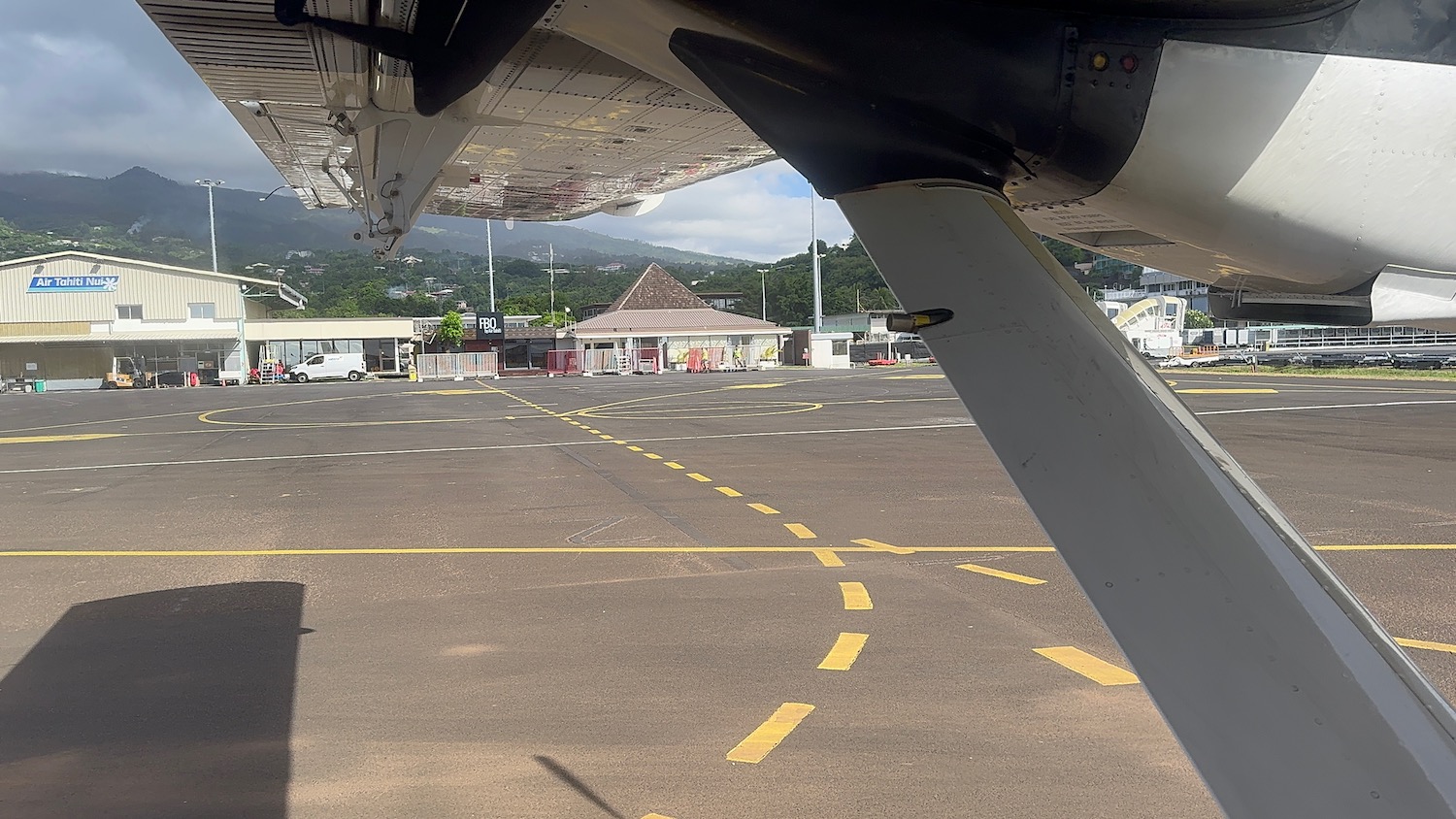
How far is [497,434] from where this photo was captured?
1789cm

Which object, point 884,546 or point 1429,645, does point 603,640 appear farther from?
point 1429,645

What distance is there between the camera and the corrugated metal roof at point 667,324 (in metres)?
60.1

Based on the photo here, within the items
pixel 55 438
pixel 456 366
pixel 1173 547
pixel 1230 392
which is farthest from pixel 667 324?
pixel 1173 547

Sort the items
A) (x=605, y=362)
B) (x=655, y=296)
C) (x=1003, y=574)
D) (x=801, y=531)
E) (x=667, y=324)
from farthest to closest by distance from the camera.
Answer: (x=655, y=296), (x=667, y=324), (x=605, y=362), (x=801, y=531), (x=1003, y=574)

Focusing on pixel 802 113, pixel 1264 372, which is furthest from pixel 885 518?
pixel 1264 372

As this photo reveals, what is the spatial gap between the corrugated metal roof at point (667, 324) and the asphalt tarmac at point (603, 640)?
156 ft

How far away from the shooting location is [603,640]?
5.24 meters

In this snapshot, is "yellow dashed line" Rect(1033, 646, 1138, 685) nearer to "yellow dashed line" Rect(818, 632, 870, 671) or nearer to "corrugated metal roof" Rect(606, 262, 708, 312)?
"yellow dashed line" Rect(818, 632, 870, 671)

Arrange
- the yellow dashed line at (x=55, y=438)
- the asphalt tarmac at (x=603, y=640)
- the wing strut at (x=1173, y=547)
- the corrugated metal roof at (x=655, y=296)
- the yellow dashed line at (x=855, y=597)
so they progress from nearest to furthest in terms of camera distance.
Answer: the wing strut at (x=1173, y=547)
the asphalt tarmac at (x=603, y=640)
the yellow dashed line at (x=855, y=597)
the yellow dashed line at (x=55, y=438)
the corrugated metal roof at (x=655, y=296)

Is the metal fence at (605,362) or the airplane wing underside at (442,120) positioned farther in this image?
the metal fence at (605,362)

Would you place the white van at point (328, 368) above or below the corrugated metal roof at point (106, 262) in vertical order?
below

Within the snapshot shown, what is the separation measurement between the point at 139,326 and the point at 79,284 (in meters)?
4.80

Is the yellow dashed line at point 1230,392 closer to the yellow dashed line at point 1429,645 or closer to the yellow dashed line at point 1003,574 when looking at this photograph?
the yellow dashed line at point 1003,574

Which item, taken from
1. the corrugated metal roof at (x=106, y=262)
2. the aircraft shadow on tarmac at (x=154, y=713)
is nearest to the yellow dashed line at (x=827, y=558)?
the aircraft shadow on tarmac at (x=154, y=713)
